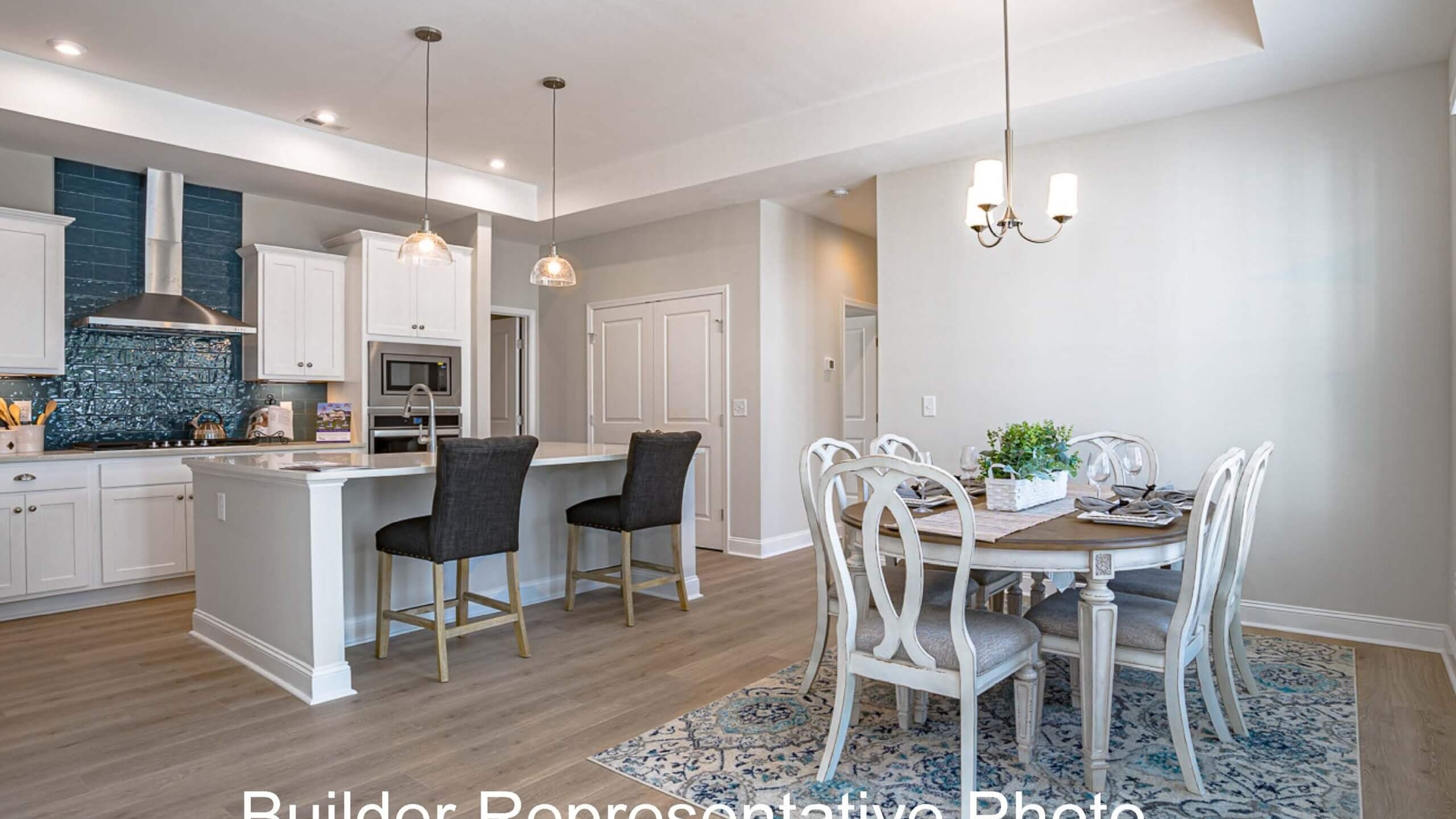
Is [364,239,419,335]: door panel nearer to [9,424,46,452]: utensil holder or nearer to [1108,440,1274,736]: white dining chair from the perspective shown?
[9,424,46,452]: utensil holder

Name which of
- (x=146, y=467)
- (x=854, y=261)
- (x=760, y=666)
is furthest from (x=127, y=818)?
(x=854, y=261)

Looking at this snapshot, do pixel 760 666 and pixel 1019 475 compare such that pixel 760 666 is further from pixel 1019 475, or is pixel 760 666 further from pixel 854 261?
pixel 854 261

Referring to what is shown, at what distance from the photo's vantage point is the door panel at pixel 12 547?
4.16 m

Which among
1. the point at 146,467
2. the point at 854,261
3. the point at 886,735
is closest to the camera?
the point at 886,735

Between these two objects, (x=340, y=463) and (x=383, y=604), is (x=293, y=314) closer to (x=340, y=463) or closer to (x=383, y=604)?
(x=340, y=463)

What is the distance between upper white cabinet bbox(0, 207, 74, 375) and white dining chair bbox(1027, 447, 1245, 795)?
5067mm

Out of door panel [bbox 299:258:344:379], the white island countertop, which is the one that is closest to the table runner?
the white island countertop

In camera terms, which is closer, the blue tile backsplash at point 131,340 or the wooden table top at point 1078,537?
the wooden table top at point 1078,537

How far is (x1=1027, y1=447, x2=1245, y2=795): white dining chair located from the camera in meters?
2.24

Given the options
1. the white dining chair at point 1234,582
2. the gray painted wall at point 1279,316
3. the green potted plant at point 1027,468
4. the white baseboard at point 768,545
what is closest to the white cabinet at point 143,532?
the white baseboard at point 768,545

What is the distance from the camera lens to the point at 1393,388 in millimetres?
3576

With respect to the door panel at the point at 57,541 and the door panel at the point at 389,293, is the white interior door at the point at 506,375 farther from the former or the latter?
the door panel at the point at 57,541

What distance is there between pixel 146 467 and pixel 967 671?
4525 mm

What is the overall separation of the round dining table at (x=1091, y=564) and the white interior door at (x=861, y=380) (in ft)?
16.2
